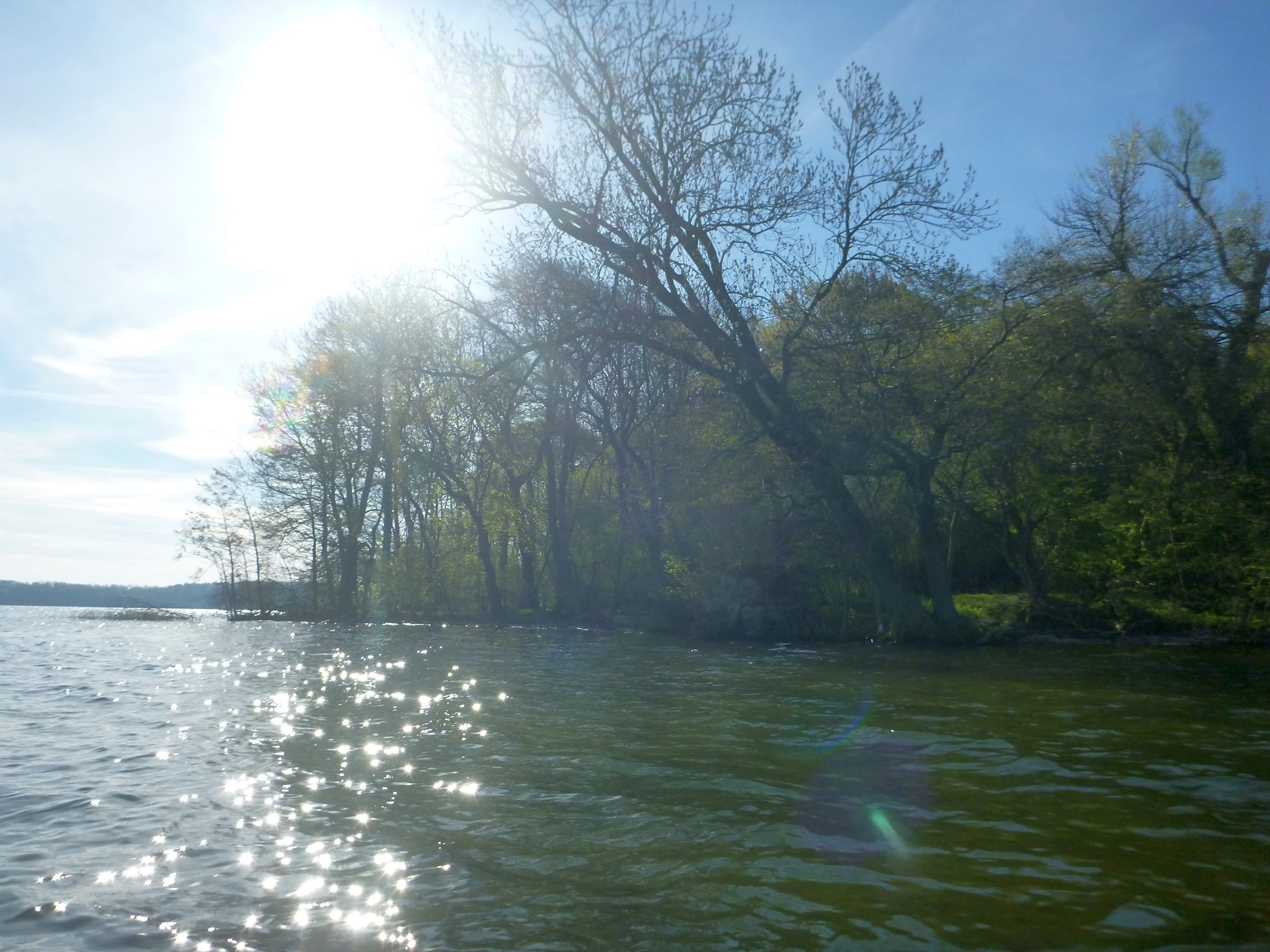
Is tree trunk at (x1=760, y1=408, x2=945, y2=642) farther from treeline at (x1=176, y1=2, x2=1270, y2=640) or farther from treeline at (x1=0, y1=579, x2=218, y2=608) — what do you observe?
treeline at (x1=0, y1=579, x2=218, y2=608)

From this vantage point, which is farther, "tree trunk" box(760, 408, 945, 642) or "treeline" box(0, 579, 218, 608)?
"treeline" box(0, 579, 218, 608)

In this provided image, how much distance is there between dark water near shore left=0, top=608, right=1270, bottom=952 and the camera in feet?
14.3

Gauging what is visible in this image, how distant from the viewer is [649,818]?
6215 mm

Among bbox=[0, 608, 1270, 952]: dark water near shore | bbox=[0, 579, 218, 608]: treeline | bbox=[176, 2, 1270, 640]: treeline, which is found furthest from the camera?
bbox=[0, 579, 218, 608]: treeline

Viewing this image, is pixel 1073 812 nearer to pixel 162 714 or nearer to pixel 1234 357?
pixel 162 714

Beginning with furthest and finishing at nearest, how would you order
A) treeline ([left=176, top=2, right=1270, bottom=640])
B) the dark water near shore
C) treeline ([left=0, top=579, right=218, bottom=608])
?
treeline ([left=0, top=579, right=218, bottom=608]) < treeline ([left=176, top=2, right=1270, bottom=640]) < the dark water near shore

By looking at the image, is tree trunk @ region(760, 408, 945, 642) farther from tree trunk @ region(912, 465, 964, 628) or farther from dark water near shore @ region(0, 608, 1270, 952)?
dark water near shore @ region(0, 608, 1270, 952)

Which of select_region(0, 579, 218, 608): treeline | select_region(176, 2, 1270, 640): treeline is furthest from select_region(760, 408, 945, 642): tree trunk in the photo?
select_region(0, 579, 218, 608): treeline

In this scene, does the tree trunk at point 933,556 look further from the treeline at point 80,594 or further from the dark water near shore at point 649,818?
the treeline at point 80,594

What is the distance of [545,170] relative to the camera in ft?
60.5

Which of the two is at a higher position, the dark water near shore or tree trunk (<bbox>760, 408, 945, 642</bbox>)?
tree trunk (<bbox>760, 408, 945, 642</bbox>)

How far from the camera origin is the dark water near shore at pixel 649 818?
4.37m

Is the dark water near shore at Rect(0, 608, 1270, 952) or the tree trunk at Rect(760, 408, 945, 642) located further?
the tree trunk at Rect(760, 408, 945, 642)

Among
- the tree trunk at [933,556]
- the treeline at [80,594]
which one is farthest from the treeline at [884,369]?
the treeline at [80,594]
